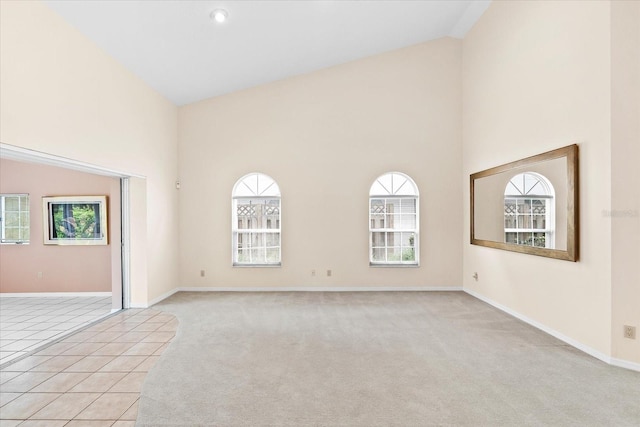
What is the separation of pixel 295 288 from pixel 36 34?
4.66 meters

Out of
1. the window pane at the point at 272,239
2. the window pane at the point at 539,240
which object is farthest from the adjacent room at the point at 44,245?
the window pane at the point at 539,240

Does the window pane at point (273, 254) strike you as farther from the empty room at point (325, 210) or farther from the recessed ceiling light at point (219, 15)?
the recessed ceiling light at point (219, 15)

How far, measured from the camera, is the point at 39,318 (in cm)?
457

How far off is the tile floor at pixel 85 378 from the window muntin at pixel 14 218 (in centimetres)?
305

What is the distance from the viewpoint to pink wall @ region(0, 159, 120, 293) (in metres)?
5.82

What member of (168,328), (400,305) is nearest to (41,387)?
(168,328)

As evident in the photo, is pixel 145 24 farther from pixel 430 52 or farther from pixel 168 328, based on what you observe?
pixel 430 52

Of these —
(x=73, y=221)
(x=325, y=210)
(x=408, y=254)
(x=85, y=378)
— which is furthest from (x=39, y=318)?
(x=408, y=254)

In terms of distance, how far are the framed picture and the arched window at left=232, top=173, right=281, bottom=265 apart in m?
2.22

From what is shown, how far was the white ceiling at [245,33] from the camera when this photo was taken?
11.8 ft

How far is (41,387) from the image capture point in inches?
106

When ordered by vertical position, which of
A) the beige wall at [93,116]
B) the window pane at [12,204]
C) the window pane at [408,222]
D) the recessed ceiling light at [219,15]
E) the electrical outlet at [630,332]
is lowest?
the electrical outlet at [630,332]

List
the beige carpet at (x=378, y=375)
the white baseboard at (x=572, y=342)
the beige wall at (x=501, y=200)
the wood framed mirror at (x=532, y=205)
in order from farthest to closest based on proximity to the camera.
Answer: the beige wall at (x=501, y=200)
the wood framed mirror at (x=532, y=205)
the white baseboard at (x=572, y=342)
the beige carpet at (x=378, y=375)

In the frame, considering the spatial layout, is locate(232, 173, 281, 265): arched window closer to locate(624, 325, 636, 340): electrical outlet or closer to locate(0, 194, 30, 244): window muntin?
locate(0, 194, 30, 244): window muntin
